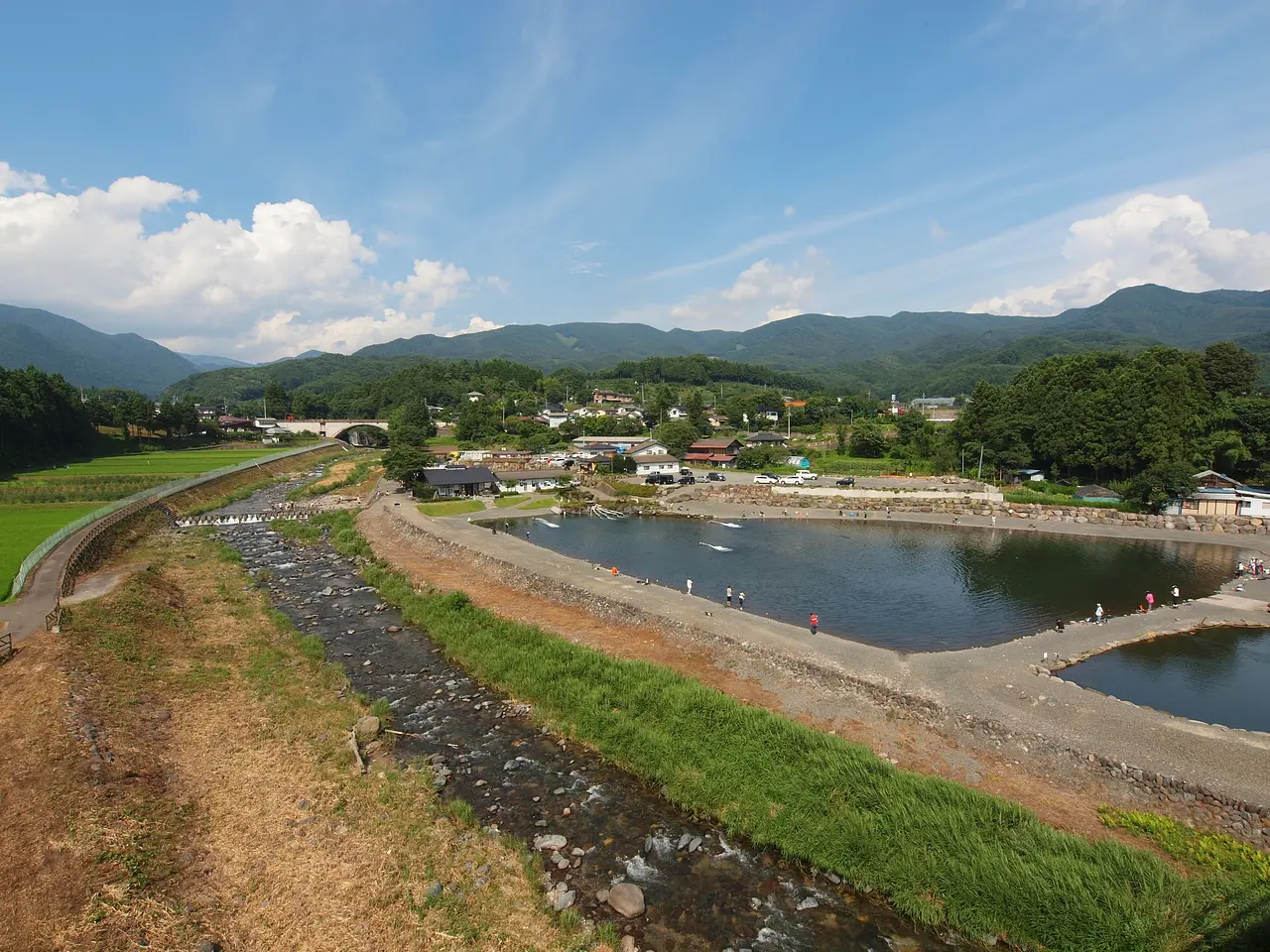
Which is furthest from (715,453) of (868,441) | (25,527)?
(25,527)

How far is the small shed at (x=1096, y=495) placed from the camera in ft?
121

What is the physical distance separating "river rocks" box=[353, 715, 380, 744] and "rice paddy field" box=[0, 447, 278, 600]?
13.8 m

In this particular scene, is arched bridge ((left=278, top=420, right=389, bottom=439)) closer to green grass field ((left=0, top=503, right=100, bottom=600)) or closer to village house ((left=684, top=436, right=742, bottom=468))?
village house ((left=684, top=436, right=742, bottom=468))

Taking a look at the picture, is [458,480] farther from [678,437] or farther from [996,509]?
[996,509]

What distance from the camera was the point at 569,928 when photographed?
7801mm

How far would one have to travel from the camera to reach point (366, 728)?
12.5 metres

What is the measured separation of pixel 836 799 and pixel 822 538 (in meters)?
24.2

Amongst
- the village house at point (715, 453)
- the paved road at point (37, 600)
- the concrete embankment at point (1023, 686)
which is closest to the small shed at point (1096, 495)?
the concrete embankment at point (1023, 686)

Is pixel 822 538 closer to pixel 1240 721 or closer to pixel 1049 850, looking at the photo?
pixel 1240 721

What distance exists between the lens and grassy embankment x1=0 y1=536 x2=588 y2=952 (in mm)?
7473

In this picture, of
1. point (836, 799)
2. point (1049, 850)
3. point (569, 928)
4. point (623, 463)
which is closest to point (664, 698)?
point (836, 799)

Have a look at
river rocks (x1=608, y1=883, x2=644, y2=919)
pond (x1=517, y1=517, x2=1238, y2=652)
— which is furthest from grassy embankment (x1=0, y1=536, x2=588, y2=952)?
pond (x1=517, y1=517, x2=1238, y2=652)

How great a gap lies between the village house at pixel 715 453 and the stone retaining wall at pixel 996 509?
12593 millimetres

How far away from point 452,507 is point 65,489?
77.8 feet
